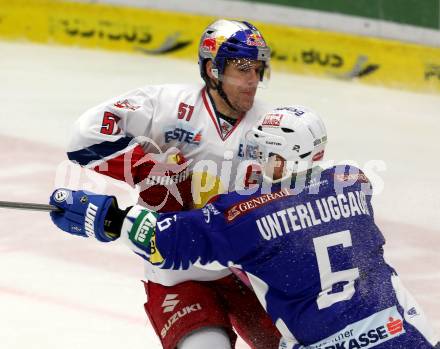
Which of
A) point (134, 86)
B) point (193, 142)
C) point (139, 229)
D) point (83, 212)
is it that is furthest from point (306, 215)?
point (134, 86)

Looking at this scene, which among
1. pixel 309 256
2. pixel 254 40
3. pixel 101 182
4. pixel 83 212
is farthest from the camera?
pixel 101 182

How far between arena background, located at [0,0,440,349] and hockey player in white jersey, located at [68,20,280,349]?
31.5 inches

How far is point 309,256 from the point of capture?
3.57m

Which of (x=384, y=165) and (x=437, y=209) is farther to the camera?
(x=384, y=165)

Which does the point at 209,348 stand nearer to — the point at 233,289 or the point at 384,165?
the point at 233,289

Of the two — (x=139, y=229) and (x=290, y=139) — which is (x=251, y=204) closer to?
(x=290, y=139)

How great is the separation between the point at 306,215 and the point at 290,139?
27cm

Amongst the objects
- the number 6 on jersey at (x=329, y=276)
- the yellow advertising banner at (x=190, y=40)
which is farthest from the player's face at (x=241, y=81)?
the yellow advertising banner at (x=190, y=40)

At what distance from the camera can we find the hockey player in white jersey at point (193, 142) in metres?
4.28

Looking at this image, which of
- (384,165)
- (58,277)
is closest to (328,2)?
(384,165)

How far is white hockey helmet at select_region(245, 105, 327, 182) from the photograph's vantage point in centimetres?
371

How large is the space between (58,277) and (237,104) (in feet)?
5.86

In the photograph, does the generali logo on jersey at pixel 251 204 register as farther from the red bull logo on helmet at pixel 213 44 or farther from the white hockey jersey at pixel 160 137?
the red bull logo on helmet at pixel 213 44

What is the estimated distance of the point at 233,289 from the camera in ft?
14.1
